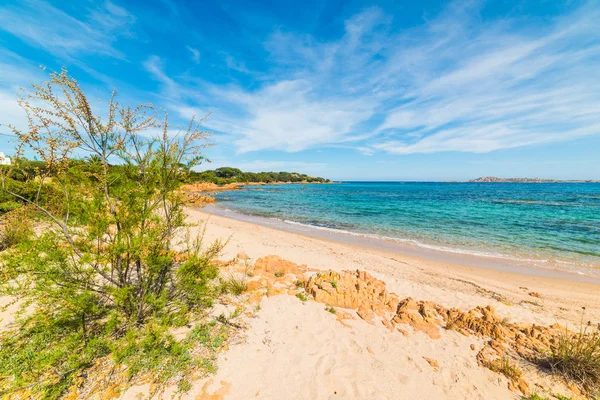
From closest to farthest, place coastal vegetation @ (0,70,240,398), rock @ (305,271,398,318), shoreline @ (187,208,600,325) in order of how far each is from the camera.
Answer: coastal vegetation @ (0,70,240,398), rock @ (305,271,398,318), shoreline @ (187,208,600,325)

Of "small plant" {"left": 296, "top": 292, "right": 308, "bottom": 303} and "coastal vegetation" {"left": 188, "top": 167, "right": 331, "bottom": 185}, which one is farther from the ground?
"coastal vegetation" {"left": 188, "top": 167, "right": 331, "bottom": 185}

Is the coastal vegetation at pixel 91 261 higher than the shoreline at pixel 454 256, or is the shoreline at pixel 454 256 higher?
the coastal vegetation at pixel 91 261

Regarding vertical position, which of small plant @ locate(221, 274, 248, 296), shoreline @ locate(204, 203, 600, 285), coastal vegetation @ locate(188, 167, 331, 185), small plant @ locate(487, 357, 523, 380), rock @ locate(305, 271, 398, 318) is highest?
coastal vegetation @ locate(188, 167, 331, 185)

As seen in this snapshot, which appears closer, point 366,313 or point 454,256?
point 366,313

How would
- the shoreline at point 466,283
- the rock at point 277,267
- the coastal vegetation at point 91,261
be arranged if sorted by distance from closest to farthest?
the coastal vegetation at point 91,261 → the shoreline at point 466,283 → the rock at point 277,267

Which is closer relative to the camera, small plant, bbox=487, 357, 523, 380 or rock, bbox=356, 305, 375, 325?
small plant, bbox=487, 357, 523, 380

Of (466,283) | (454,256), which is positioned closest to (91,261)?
(466,283)

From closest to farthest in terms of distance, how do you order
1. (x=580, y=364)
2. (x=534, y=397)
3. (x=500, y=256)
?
1. (x=534, y=397)
2. (x=580, y=364)
3. (x=500, y=256)

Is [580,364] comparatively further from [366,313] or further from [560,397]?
[366,313]

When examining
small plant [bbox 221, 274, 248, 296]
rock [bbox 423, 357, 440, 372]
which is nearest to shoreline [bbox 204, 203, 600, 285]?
small plant [bbox 221, 274, 248, 296]

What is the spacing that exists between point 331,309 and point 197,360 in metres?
2.88

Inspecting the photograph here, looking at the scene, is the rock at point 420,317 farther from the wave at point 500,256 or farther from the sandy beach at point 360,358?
the wave at point 500,256

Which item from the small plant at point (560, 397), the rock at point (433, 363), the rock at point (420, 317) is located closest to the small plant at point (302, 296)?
the rock at point (420, 317)

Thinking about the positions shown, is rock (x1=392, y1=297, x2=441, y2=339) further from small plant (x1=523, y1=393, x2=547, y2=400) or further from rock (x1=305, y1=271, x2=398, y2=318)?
small plant (x1=523, y1=393, x2=547, y2=400)
